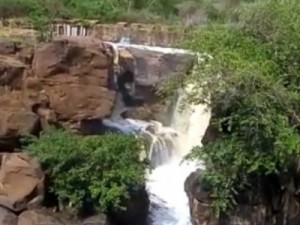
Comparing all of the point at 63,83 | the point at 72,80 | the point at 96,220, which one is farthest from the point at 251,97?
the point at 63,83

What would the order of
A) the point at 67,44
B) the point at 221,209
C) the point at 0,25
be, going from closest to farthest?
the point at 221,209 < the point at 67,44 < the point at 0,25

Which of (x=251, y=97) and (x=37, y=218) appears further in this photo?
(x=37, y=218)

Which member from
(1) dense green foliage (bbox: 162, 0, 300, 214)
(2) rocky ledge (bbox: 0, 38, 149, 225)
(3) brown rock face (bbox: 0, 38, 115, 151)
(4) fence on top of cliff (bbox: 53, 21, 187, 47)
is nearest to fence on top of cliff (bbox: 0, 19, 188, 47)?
(4) fence on top of cliff (bbox: 53, 21, 187, 47)

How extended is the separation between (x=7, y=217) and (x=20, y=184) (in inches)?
25.6

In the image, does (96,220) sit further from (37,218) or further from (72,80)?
(72,80)

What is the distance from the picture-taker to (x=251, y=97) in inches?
450

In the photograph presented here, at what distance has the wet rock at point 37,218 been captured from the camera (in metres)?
11.5

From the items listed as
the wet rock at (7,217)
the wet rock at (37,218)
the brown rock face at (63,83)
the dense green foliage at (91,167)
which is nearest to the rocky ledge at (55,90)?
the brown rock face at (63,83)

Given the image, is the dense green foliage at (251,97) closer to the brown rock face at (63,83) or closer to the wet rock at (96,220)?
the wet rock at (96,220)

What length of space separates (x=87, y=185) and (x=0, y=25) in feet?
28.1

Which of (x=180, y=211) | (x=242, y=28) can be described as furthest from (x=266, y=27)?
(x=180, y=211)

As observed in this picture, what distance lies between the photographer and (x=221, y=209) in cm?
1175

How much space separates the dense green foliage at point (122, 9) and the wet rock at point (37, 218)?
976cm

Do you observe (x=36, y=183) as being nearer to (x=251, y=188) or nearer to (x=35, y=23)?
(x=251, y=188)
